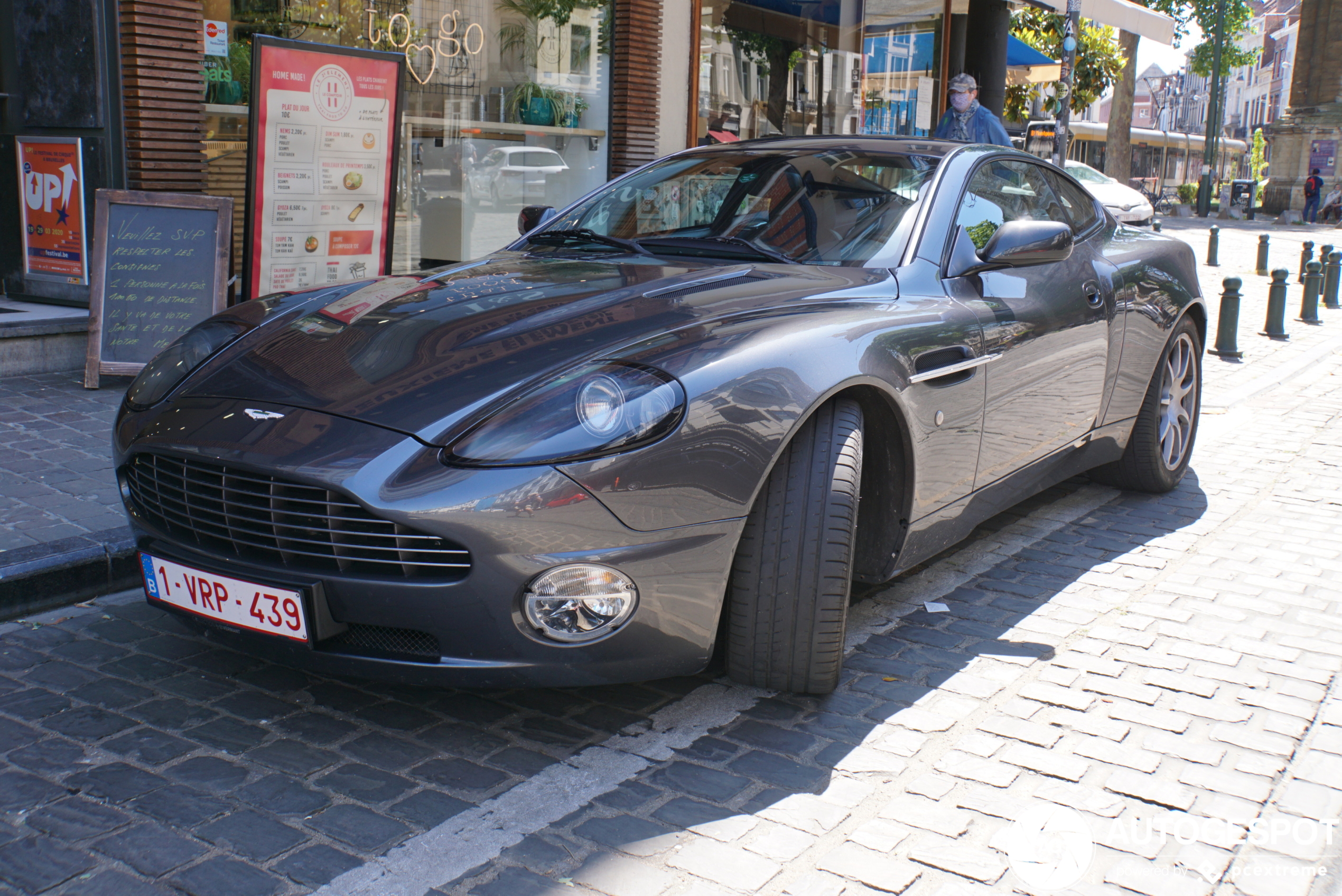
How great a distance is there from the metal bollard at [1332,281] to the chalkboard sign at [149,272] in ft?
40.8

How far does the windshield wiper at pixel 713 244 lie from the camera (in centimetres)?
358

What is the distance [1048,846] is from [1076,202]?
310 cm

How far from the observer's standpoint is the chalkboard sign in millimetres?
6078

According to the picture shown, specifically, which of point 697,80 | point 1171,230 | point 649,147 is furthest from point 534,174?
point 1171,230

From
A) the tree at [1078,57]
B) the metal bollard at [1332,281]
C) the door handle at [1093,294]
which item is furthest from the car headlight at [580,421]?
the tree at [1078,57]

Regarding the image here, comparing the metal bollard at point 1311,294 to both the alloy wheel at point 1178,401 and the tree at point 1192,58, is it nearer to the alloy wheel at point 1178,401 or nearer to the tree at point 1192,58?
the alloy wheel at point 1178,401

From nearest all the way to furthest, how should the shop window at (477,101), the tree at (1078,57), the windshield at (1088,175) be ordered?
1. the shop window at (477,101)
2. the tree at (1078,57)
3. the windshield at (1088,175)

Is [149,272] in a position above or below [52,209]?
below

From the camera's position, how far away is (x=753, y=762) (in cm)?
267

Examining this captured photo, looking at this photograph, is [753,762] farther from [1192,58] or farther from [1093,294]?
[1192,58]

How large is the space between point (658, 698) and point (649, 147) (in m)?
7.73

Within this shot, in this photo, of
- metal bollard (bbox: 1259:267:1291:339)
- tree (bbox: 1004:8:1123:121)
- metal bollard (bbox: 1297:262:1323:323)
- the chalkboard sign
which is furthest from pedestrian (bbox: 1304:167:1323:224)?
the chalkboard sign

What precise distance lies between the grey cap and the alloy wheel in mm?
3895

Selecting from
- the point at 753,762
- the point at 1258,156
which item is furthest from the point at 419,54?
the point at 1258,156
